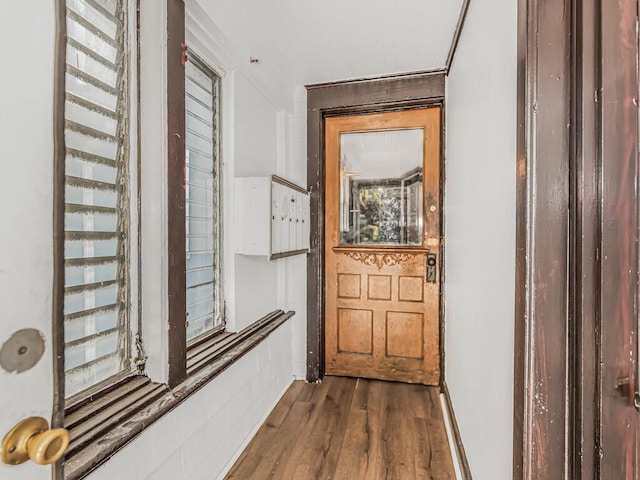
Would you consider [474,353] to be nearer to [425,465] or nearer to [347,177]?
[425,465]

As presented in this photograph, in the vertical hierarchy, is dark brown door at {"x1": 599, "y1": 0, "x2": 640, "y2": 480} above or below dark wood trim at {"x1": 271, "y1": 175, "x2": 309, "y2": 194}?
below

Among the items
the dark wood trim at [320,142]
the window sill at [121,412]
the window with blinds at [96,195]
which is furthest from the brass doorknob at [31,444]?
the dark wood trim at [320,142]

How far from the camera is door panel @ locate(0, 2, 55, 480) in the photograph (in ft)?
1.76

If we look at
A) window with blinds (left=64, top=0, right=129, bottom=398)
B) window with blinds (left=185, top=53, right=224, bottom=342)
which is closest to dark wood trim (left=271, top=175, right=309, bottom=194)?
window with blinds (left=185, top=53, right=224, bottom=342)

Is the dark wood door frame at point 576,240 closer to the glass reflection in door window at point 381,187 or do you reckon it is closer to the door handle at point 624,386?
the door handle at point 624,386

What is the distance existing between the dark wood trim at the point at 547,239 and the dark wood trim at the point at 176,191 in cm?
121

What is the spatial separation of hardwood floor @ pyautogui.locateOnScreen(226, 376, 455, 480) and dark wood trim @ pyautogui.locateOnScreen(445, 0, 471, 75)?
7.59 ft

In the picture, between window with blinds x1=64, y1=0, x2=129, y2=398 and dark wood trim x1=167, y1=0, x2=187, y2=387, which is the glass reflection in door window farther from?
window with blinds x1=64, y1=0, x2=129, y2=398

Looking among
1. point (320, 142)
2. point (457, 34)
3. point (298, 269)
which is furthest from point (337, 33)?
point (298, 269)

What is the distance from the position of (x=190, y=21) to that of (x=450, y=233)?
1.96 metres

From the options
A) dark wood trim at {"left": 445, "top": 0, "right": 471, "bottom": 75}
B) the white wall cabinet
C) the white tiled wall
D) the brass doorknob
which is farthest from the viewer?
the white wall cabinet

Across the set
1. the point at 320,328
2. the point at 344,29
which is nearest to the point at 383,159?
the point at 344,29

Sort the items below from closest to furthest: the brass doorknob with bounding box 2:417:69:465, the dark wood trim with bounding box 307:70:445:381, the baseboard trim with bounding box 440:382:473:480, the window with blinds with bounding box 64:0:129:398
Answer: the brass doorknob with bounding box 2:417:69:465
the window with blinds with bounding box 64:0:129:398
the baseboard trim with bounding box 440:382:473:480
the dark wood trim with bounding box 307:70:445:381

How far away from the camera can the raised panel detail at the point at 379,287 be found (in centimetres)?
290
